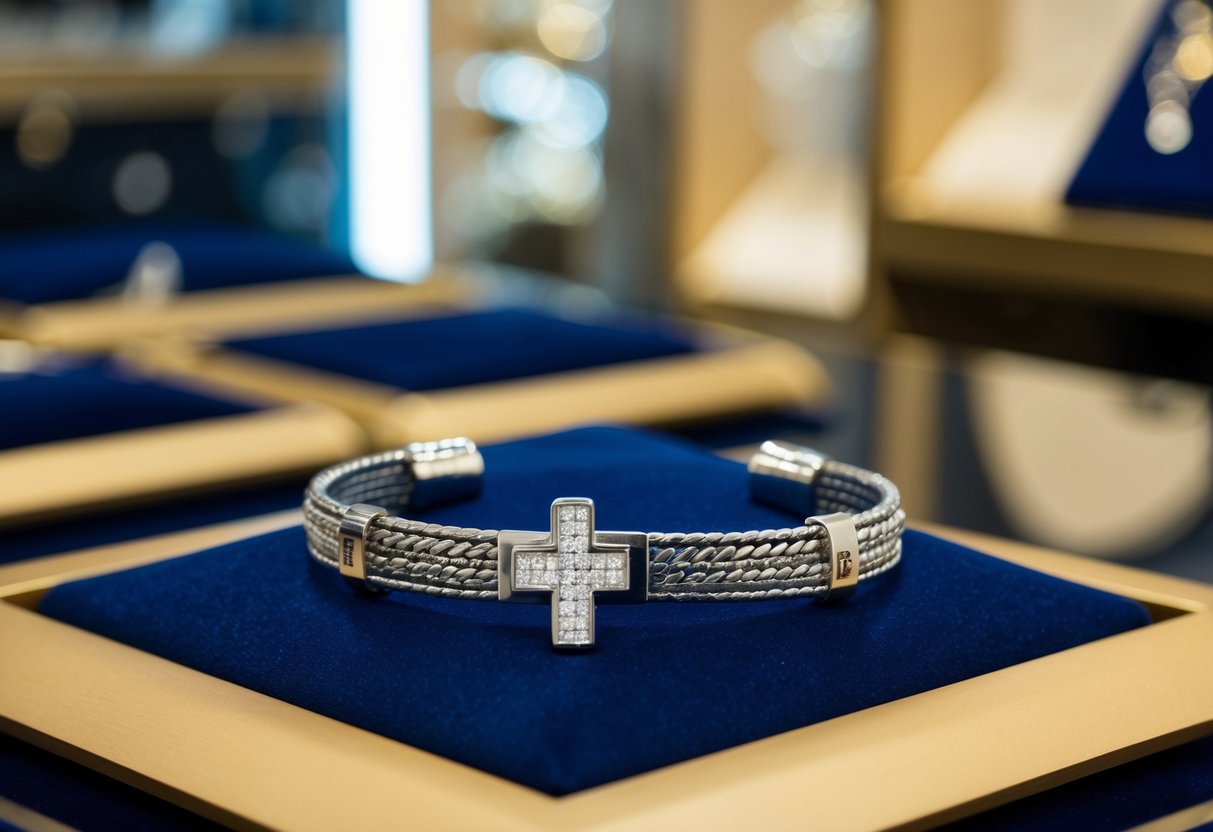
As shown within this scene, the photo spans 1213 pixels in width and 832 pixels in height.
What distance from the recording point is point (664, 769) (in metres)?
0.46

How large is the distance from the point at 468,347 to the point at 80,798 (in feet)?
2.45

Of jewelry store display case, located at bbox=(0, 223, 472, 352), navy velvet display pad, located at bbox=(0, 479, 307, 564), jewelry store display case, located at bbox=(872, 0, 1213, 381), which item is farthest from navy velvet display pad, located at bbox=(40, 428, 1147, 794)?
jewelry store display case, located at bbox=(872, 0, 1213, 381)

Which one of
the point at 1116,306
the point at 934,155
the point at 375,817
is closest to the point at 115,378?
the point at 375,817

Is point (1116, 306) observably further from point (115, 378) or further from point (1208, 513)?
point (115, 378)

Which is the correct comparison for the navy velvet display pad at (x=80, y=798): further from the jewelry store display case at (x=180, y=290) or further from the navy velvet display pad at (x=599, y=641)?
the jewelry store display case at (x=180, y=290)

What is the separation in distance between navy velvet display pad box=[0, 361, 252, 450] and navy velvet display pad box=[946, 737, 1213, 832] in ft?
2.08

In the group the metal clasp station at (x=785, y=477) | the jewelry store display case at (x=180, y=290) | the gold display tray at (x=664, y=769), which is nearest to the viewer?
the gold display tray at (x=664, y=769)

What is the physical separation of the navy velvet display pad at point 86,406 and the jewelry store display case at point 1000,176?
3.72 feet

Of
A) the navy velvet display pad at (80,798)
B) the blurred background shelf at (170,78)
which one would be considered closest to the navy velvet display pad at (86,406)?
the navy velvet display pad at (80,798)

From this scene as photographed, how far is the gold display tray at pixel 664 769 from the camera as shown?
0.43m

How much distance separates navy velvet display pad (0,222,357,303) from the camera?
159cm

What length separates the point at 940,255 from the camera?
206 centimetres

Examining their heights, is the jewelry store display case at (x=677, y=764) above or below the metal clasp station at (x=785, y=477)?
below

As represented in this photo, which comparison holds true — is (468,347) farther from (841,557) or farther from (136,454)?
(841,557)
